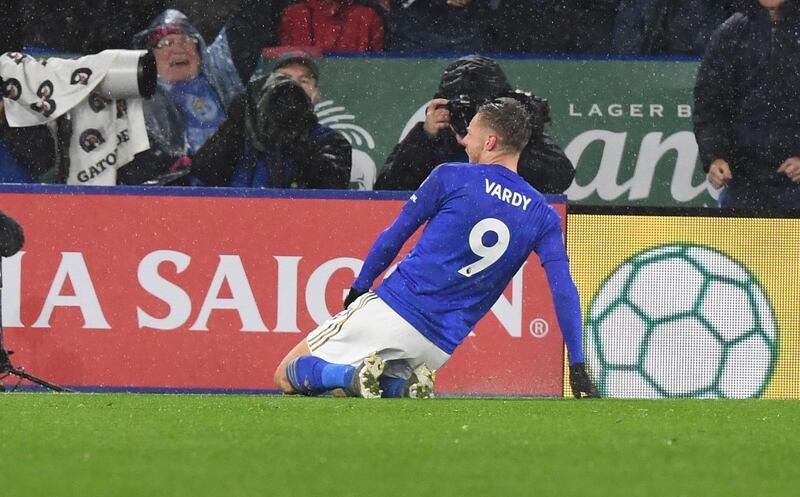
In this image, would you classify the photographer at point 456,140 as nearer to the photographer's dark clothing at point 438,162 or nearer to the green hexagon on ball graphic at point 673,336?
the photographer's dark clothing at point 438,162

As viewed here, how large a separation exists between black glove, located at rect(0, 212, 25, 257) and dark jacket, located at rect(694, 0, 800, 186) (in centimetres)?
423

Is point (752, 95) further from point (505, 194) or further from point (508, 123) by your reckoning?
point (505, 194)

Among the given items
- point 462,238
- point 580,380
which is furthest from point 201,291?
point 580,380

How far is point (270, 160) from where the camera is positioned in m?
9.95

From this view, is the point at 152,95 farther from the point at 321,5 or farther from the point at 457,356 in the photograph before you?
the point at 457,356

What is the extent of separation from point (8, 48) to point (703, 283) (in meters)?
4.97

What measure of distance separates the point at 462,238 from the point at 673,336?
2542 mm

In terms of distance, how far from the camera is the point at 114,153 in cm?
991

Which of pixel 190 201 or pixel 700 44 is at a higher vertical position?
pixel 700 44

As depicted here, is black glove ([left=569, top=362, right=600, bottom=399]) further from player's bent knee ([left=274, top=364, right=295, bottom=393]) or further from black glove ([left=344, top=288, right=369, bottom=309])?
player's bent knee ([left=274, top=364, right=295, bottom=393])

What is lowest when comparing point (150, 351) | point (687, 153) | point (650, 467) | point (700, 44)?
point (150, 351)

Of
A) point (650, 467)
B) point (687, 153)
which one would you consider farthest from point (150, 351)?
point (650, 467)

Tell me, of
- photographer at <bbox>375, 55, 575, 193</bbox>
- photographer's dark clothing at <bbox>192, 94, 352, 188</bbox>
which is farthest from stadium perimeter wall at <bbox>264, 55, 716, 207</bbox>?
photographer at <bbox>375, 55, 575, 193</bbox>

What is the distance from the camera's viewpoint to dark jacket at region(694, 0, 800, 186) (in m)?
9.87
